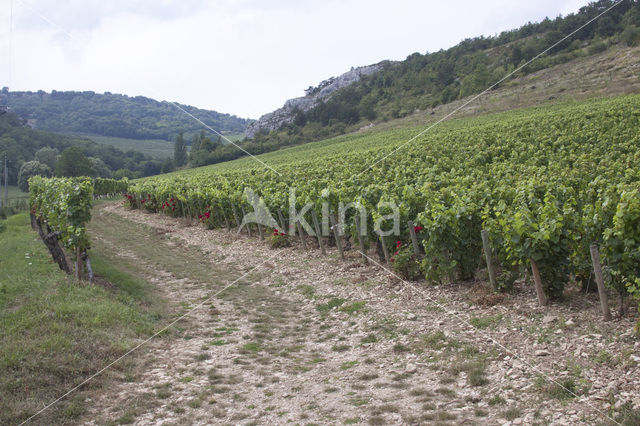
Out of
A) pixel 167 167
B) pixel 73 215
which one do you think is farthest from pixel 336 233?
pixel 167 167

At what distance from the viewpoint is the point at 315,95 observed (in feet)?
543

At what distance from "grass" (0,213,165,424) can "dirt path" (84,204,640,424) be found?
1.68 ft

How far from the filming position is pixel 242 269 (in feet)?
43.5

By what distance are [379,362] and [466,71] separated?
95426 mm

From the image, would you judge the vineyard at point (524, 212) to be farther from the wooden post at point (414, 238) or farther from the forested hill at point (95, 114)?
the forested hill at point (95, 114)

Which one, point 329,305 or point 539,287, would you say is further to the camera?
point 329,305

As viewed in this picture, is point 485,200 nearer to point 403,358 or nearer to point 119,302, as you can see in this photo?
point 403,358

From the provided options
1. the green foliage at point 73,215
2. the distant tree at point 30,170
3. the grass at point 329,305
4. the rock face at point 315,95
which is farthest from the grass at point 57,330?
the rock face at point 315,95

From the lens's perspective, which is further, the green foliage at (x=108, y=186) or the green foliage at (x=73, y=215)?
the green foliage at (x=108, y=186)

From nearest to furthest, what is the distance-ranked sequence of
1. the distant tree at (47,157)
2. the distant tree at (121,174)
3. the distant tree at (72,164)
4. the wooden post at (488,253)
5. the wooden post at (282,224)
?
the wooden post at (488,253) < the wooden post at (282,224) < the distant tree at (72,164) < the distant tree at (47,157) < the distant tree at (121,174)

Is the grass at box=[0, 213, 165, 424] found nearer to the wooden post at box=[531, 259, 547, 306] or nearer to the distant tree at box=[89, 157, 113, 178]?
the wooden post at box=[531, 259, 547, 306]

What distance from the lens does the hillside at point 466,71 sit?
Answer: 6744cm

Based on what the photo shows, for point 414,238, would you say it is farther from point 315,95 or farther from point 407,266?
point 315,95

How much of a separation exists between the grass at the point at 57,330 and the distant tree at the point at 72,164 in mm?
63927
